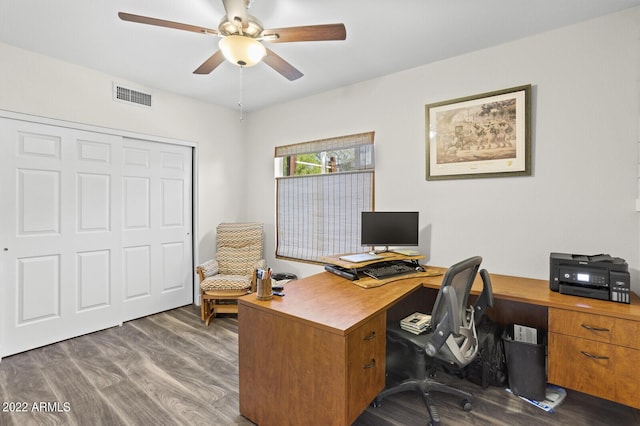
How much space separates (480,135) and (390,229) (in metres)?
1.12

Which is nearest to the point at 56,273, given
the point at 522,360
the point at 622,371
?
the point at 522,360

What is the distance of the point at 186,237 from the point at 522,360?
3.66 m

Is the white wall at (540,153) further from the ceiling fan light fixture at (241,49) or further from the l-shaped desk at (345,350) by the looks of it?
the ceiling fan light fixture at (241,49)

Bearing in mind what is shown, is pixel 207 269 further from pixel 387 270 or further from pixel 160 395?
pixel 387 270

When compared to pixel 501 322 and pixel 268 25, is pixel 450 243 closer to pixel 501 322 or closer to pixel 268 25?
pixel 501 322

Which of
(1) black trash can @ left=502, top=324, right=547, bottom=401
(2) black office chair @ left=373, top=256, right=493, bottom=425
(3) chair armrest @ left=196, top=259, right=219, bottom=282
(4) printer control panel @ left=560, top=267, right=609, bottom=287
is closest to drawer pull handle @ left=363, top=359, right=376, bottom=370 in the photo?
(2) black office chair @ left=373, top=256, right=493, bottom=425

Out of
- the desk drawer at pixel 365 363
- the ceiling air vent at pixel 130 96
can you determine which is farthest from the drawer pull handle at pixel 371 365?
the ceiling air vent at pixel 130 96

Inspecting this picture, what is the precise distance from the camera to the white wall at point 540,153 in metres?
2.17

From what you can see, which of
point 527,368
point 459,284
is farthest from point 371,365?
point 527,368

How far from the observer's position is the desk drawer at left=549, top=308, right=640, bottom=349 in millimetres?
1728

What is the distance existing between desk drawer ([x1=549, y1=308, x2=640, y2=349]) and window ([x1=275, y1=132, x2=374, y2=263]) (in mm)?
1812

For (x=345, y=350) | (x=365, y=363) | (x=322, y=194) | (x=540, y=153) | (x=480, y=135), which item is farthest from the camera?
(x=322, y=194)

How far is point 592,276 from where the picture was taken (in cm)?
198

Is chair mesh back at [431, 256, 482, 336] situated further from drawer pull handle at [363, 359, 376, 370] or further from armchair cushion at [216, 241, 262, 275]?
armchair cushion at [216, 241, 262, 275]
